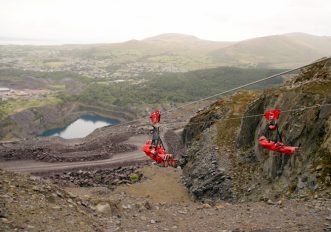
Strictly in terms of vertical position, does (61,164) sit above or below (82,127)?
above

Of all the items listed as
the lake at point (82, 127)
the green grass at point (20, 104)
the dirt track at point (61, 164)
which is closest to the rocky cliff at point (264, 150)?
the dirt track at point (61, 164)

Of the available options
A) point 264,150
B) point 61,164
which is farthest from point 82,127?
→ point 264,150

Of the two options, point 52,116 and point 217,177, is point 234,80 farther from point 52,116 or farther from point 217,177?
point 217,177

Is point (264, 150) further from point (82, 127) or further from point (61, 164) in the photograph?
point (82, 127)

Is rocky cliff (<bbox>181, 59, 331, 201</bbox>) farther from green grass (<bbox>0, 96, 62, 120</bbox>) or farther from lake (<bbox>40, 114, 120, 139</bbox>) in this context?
green grass (<bbox>0, 96, 62, 120</bbox>)

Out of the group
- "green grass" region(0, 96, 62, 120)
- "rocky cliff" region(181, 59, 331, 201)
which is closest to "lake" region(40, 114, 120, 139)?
"green grass" region(0, 96, 62, 120)

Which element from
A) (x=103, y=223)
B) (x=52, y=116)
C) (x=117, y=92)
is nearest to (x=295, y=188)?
(x=103, y=223)
